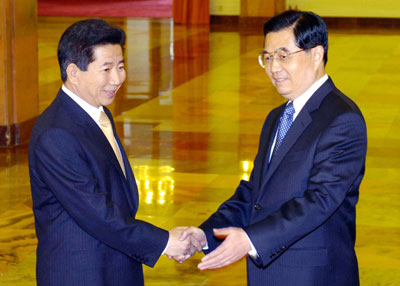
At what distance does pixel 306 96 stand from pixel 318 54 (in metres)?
0.18

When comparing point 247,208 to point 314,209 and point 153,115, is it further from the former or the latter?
point 153,115

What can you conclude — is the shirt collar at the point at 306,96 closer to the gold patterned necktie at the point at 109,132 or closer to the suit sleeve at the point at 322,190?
the suit sleeve at the point at 322,190

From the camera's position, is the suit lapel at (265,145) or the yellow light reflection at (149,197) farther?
the yellow light reflection at (149,197)

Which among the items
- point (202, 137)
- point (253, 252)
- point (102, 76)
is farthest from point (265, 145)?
point (202, 137)

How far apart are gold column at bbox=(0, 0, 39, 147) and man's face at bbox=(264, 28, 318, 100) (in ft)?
20.9

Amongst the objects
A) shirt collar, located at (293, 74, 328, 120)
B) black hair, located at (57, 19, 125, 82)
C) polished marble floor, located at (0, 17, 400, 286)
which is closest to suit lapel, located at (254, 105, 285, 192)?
shirt collar, located at (293, 74, 328, 120)

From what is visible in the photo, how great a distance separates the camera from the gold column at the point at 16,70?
9.19 m

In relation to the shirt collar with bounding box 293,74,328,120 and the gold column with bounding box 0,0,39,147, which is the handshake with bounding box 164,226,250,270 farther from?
the gold column with bounding box 0,0,39,147

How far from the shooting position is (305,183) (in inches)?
126

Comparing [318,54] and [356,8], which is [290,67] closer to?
[318,54]

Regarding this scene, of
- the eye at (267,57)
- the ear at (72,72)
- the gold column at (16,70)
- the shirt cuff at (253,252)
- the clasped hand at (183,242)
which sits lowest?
the gold column at (16,70)

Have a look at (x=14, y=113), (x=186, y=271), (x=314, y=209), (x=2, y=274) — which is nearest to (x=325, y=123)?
(x=314, y=209)

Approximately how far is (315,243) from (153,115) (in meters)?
7.90

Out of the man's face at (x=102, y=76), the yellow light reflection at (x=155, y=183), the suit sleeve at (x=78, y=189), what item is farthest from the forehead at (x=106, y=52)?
the yellow light reflection at (x=155, y=183)
